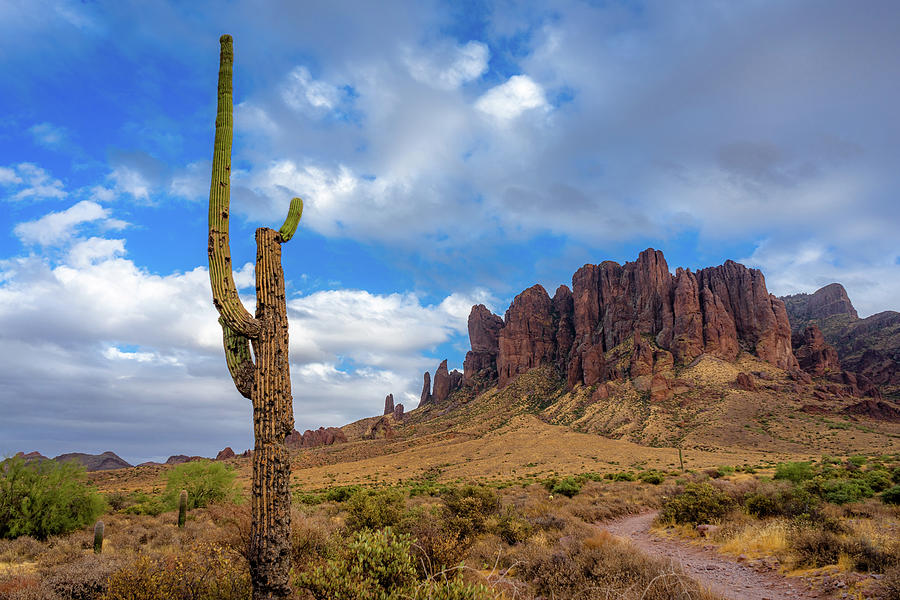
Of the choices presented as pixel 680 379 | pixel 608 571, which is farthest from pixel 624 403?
pixel 608 571

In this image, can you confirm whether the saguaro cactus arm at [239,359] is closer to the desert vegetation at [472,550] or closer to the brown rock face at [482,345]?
the desert vegetation at [472,550]

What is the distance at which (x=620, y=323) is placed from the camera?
333 ft

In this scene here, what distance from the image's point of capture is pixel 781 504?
15195 millimetres

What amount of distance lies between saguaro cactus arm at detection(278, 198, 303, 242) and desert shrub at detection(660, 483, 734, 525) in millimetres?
16785

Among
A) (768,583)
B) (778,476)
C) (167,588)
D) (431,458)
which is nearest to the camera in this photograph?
(167,588)

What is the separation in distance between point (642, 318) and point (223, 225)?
99781 millimetres

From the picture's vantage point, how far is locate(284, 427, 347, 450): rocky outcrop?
293 ft

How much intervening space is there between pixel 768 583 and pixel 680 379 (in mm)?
75393

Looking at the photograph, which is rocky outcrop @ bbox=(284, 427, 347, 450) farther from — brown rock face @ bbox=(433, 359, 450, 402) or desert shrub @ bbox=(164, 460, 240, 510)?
desert shrub @ bbox=(164, 460, 240, 510)

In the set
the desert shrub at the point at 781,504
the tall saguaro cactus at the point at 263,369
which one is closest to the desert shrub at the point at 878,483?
the desert shrub at the point at 781,504

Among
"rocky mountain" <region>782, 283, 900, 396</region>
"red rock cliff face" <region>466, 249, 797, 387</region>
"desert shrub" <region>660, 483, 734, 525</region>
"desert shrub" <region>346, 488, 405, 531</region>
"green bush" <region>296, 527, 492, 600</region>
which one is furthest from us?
"rocky mountain" <region>782, 283, 900, 396</region>

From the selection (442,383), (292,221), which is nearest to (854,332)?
(442,383)

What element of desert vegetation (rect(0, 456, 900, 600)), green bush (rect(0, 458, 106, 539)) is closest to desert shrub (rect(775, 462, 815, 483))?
desert vegetation (rect(0, 456, 900, 600))

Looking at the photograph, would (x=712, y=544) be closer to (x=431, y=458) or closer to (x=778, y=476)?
(x=778, y=476)
